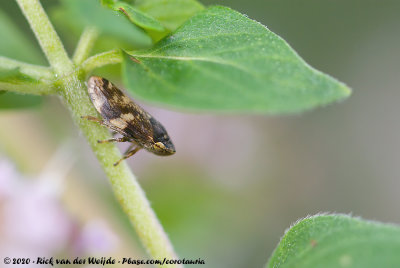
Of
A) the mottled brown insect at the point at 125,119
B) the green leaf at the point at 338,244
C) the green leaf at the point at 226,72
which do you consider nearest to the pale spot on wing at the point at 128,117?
the mottled brown insect at the point at 125,119

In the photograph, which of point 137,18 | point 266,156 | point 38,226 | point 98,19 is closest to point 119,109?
point 137,18

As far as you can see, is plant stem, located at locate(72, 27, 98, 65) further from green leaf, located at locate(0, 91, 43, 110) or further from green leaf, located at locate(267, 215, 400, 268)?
green leaf, located at locate(267, 215, 400, 268)

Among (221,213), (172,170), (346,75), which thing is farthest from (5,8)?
→ (346,75)

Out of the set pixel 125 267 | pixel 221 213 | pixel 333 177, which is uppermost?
pixel 125 267

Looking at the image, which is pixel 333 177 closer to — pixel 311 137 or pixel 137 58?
pixel 311 137

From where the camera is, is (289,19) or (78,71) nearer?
(78,71)

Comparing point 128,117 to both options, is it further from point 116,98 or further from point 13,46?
point 13,46

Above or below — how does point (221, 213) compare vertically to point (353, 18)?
below
